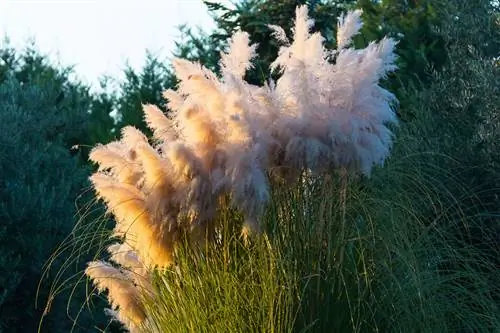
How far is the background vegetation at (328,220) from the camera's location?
12.9 ft

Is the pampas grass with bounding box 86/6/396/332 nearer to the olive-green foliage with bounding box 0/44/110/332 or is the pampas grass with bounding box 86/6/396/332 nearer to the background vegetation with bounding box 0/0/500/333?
the background vegetation with bounding box 0/0/500/333

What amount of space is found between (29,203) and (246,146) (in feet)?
12.1

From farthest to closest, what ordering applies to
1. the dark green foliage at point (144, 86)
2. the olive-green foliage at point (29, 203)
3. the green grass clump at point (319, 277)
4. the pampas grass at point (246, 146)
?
the dark green foliage at point (144, 86), the olive-green foliage at point (29, 203), the green grass clump at point (319, 277), the pampas grass at point (246, 146)

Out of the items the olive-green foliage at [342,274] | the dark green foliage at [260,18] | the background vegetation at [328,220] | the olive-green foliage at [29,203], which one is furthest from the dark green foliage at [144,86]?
the olive-green foliage at [342,274]

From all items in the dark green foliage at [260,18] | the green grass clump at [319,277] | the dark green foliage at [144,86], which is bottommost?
the green grass clump at [319,277]

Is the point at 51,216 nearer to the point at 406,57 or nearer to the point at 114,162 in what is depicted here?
the point at 114,162

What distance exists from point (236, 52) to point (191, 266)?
1.00 meters

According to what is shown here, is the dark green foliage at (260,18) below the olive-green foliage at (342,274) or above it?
above

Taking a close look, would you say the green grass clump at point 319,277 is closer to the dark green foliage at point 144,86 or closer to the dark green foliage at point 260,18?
the dark green foliage at point 144,86

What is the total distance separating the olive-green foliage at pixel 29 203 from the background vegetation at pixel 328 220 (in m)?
0.01

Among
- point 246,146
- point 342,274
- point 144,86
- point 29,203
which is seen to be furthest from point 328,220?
point 144,86

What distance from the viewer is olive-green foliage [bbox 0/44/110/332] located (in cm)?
695

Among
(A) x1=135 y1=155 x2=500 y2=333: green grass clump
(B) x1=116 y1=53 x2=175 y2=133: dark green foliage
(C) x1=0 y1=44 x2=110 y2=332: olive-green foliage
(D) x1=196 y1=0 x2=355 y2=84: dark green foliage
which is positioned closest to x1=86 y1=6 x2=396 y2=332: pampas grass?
(A) x1=135 y1=155 x2=500 y2=333: green grass clump

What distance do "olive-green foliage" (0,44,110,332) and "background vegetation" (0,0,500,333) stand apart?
0.01m
